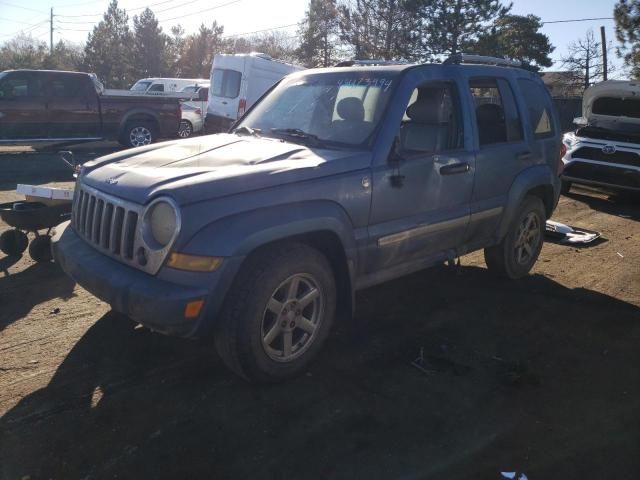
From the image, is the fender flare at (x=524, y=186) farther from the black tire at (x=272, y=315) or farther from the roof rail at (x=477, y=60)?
the black tire at (x=272, y=315)

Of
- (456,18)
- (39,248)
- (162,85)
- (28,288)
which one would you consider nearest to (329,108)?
(28,288)

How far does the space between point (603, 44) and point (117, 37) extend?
4080 centimetres

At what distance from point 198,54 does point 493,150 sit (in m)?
52.5

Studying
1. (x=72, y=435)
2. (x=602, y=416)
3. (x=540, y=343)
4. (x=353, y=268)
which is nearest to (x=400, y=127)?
(x=353, y=268)

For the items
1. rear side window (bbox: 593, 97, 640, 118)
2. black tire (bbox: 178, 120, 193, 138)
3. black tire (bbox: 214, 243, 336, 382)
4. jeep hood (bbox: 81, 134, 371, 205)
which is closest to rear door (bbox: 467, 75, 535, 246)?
jeep hood (bbox: 81, 134, 371, 205)

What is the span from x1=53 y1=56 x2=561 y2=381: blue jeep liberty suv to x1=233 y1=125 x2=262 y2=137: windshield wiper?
0.06 feet

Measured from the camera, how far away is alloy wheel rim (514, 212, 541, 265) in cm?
527

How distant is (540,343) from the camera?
4.07m

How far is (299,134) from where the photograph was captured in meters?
4.00

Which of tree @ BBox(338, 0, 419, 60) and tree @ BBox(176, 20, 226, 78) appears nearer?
tree @ BBox(338, 0, 419, 60)

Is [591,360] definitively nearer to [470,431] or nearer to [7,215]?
[470,431]

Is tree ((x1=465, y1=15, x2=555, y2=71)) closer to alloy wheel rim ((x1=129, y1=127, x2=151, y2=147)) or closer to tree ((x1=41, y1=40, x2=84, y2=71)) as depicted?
alloy wheel rim ((x1=129, y1=127, x2=151, y2=147))

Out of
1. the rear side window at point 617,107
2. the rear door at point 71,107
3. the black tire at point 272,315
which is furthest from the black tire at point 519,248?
the rear door at point 71,107

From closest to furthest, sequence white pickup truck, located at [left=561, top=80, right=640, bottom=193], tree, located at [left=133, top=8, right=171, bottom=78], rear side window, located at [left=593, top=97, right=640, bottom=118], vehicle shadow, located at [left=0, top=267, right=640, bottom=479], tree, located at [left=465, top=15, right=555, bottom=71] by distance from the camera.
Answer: vehicle shadow, located at [left=0, top=267, right=640, bottom=479]
white pickup truck, located at [left=561, top=80, right=640, bottom=193]
rear side window, located at [left=593, top=97, right=640, bottom=118]
tree, located at [left=465, top=15, right=555, bottom=71]
tree, located at [left=133, top=8, right=171, bottom=78]
